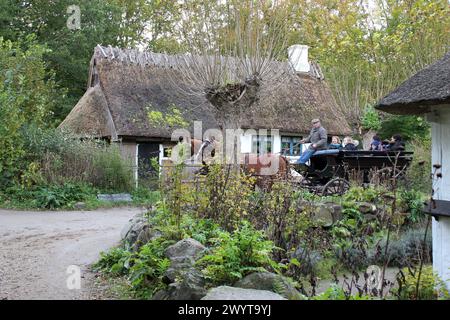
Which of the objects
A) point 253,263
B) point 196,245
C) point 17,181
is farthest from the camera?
point 17,181

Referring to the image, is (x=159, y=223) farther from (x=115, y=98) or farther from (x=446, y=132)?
(x=115, y=98)

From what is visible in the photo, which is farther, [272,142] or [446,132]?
[272,142]

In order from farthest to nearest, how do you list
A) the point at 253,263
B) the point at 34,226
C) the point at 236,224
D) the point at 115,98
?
the point at 115,98 → the point at 34,226 → the point at 236,224 → the point at 253,263

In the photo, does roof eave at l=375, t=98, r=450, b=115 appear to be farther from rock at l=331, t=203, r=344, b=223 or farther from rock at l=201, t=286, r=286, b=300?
rock at l=201, t=286, r=286, b=300

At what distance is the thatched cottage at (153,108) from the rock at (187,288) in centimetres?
1284

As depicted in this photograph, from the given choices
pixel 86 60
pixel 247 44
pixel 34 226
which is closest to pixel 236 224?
pixel 34 226

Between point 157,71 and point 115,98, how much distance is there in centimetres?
319

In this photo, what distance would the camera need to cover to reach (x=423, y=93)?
5473 mm

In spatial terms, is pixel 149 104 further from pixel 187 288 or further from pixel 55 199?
pixel 187 288

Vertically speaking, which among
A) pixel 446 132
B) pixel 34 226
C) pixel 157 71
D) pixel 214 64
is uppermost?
pixel 157 71

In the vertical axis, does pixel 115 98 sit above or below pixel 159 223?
above

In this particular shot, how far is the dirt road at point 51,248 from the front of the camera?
17.6 ft

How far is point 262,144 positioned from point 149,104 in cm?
553

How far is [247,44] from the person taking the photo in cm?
1123
